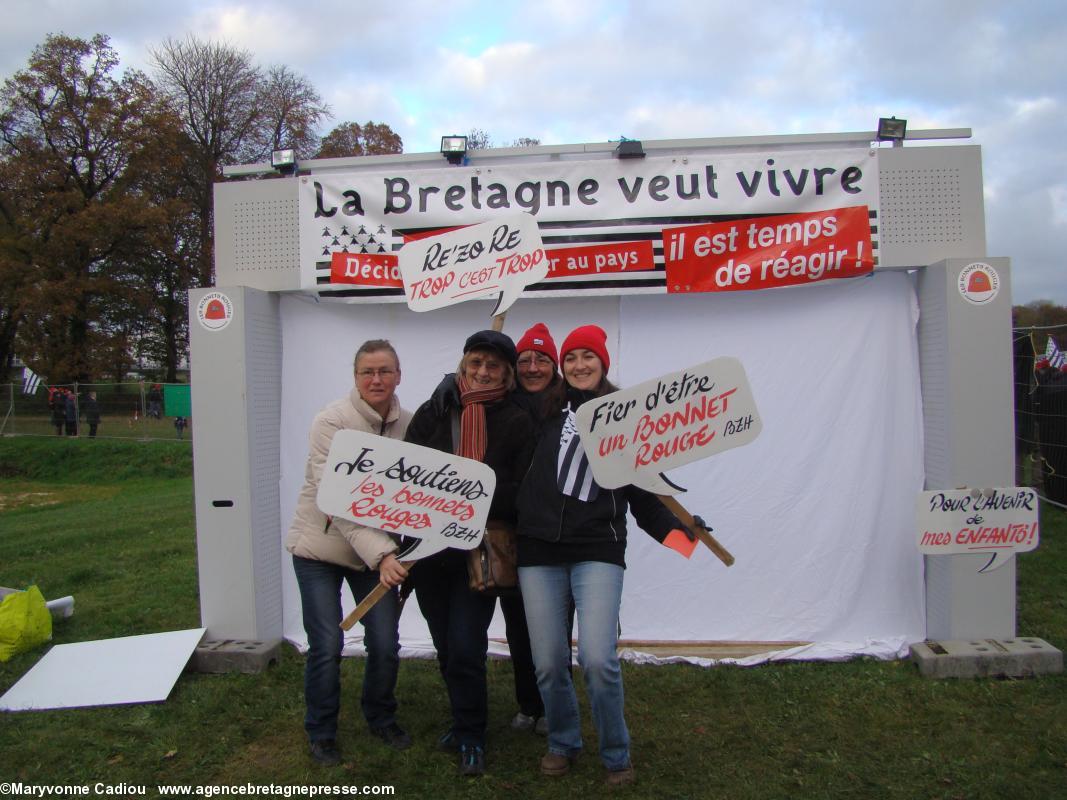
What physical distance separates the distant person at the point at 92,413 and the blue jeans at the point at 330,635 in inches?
729

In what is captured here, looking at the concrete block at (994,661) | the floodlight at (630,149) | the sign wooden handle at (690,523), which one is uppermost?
Answer: the floodlight at (630,149)

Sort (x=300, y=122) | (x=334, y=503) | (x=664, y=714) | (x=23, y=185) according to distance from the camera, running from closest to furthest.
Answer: (x=334, y=503)
(x=664, y=714)
(x=23, y=185)
(x=300, y=122)

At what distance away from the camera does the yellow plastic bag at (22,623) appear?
463cm

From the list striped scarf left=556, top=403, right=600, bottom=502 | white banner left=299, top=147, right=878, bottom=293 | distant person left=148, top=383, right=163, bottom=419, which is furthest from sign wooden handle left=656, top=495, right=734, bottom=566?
distant person left=148, top=383, right=163, bottom=419

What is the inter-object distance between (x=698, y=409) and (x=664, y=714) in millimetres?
1687

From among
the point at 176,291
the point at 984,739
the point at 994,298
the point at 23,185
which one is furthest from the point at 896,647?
the point at 176,291

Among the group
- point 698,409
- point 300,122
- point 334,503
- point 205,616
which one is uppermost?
point 300,122

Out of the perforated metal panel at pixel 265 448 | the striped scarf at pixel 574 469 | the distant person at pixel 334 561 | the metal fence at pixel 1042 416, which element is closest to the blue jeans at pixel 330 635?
the distant person at pixel 334 561

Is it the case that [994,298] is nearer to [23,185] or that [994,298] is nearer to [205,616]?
[205,616]

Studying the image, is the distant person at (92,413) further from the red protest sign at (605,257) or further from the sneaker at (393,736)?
the sneaker at (393,736)

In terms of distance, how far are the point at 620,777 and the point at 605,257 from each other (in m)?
2.73

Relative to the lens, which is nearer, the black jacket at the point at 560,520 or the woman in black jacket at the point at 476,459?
the black jacket at the point at 560,520

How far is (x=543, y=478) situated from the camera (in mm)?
3084

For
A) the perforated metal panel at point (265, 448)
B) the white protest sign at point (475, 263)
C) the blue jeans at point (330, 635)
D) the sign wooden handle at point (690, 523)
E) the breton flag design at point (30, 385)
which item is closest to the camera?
the sign wooden handle at point (690, 523)
